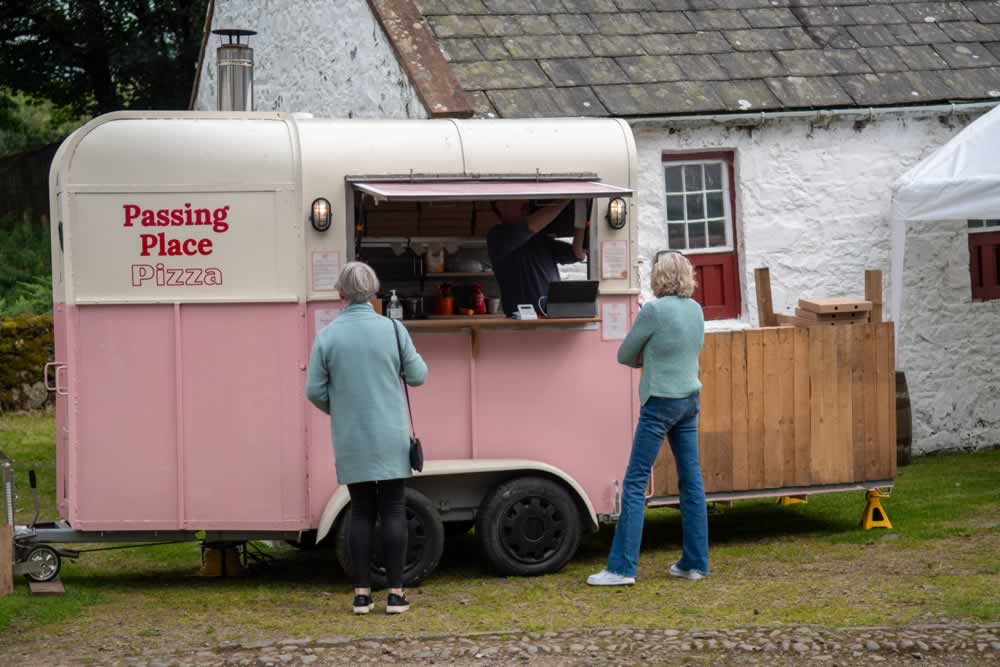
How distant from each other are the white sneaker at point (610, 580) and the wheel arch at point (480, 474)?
0.57m

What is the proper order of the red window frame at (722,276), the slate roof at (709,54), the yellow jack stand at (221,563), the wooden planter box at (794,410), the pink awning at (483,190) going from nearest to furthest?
the pink awning at (483,190) < the yellow jack stand at (221,563) < the wooden planter box at (794,410) < the slate roof at (709,54) < the red window frame at (722,276)

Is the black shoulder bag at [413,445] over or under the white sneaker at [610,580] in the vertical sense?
over

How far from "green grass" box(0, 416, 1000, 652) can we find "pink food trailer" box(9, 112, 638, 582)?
0.38 metres

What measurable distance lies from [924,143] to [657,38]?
2.55 m

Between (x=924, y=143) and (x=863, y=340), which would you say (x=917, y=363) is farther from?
(x=863, y=340)

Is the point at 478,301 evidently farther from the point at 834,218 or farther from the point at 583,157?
the point at 834,218

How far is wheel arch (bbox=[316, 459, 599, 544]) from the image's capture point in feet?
30.5

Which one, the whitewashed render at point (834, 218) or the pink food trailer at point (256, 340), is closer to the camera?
the pink food trailer at point (256, 340)

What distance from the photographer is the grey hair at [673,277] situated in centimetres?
934

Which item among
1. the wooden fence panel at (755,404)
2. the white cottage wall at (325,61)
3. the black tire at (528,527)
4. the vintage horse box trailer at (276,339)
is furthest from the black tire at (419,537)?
the white cottage wall at (325,61)

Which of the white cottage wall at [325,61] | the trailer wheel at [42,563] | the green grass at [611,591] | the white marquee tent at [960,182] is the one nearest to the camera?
the green grass at [611,591]

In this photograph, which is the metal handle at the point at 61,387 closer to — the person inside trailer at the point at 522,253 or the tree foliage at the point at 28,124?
the person inside trailer at the point at 522,253

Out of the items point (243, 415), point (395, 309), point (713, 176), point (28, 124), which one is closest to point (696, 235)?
point (713, 176)

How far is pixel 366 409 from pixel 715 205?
679 cm
